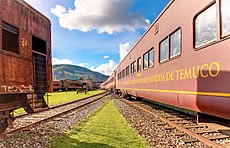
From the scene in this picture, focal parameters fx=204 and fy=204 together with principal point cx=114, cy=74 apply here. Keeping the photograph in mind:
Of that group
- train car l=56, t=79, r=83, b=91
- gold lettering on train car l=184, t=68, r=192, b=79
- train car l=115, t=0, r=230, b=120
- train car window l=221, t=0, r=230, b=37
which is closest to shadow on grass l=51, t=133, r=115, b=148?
train car l=115, t=0, r=230, b=120

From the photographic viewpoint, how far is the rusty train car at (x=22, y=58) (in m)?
4.48

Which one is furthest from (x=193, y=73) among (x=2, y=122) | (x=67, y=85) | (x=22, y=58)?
(x=67, y=85)

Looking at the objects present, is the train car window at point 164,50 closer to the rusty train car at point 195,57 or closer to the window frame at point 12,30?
the rusty train car at point 195,57

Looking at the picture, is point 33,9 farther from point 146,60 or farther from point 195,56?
point 146,60

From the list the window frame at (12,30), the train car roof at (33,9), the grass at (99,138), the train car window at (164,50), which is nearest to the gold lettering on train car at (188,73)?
the train car window at (164,50)

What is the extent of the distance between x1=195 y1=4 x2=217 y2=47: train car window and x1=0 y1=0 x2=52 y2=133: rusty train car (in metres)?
4.01

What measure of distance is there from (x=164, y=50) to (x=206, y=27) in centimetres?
246

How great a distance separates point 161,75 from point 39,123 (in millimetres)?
4373

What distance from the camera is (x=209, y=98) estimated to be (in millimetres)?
3439

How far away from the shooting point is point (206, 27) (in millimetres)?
3775

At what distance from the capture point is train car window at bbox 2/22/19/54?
4.62m

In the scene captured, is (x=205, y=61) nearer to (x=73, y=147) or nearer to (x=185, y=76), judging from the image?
(x=185, y=76)

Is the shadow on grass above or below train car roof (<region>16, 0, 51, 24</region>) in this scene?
below

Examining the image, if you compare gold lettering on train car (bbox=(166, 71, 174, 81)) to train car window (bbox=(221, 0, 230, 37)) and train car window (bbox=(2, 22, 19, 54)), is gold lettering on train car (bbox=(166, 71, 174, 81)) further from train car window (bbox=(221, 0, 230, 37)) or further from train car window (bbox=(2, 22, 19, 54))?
train car window (bbox=(2, 22, 19, 54))
